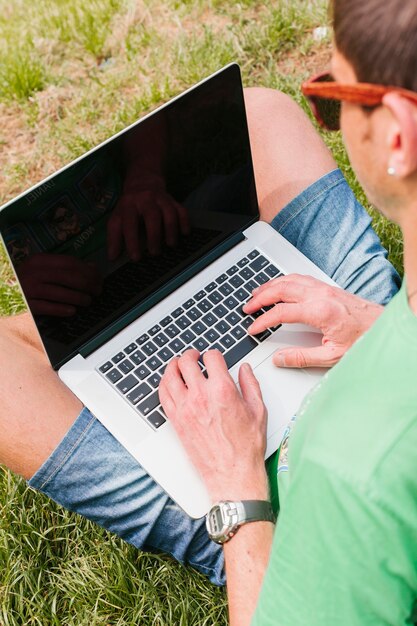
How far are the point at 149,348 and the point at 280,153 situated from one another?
28.3 inches

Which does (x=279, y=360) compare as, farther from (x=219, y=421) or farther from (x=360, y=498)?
(x=360, y=498)

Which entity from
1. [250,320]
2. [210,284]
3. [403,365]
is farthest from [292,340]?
[403,365]

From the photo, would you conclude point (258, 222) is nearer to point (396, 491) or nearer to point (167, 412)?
point (167, 412)

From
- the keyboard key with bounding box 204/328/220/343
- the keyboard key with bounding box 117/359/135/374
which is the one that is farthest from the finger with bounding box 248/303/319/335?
the keyboard key with bounding box 117/359/135/374

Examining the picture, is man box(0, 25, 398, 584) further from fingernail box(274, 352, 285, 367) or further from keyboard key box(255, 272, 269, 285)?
keyboard key box(255, 272, 269, 285)

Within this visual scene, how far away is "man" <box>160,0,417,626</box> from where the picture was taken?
3.07 feet

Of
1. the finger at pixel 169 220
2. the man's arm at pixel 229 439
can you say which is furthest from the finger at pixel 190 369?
the finger at pixel 169 220

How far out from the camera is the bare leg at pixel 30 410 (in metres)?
1.77

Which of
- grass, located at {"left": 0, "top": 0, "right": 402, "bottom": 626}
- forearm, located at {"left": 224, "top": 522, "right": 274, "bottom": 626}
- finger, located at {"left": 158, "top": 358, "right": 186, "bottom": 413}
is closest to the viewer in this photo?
forearm, located at {"left": 224, "top": 522, "right": 274, "bottom": 626}

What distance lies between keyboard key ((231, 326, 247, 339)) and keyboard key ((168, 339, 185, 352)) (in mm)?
133

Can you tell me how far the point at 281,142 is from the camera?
86.6 inches

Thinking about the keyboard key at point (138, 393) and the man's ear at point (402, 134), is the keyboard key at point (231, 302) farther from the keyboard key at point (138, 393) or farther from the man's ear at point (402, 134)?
the man's ear at point (402, 134)

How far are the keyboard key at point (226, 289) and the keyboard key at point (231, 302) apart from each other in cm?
2

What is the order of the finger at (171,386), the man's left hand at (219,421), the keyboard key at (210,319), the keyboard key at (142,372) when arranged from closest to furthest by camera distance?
the man's left hand at (219,421)
the finger at (171,386)
the keyboard key at (142,372)
the keyboard key at (210,319)
